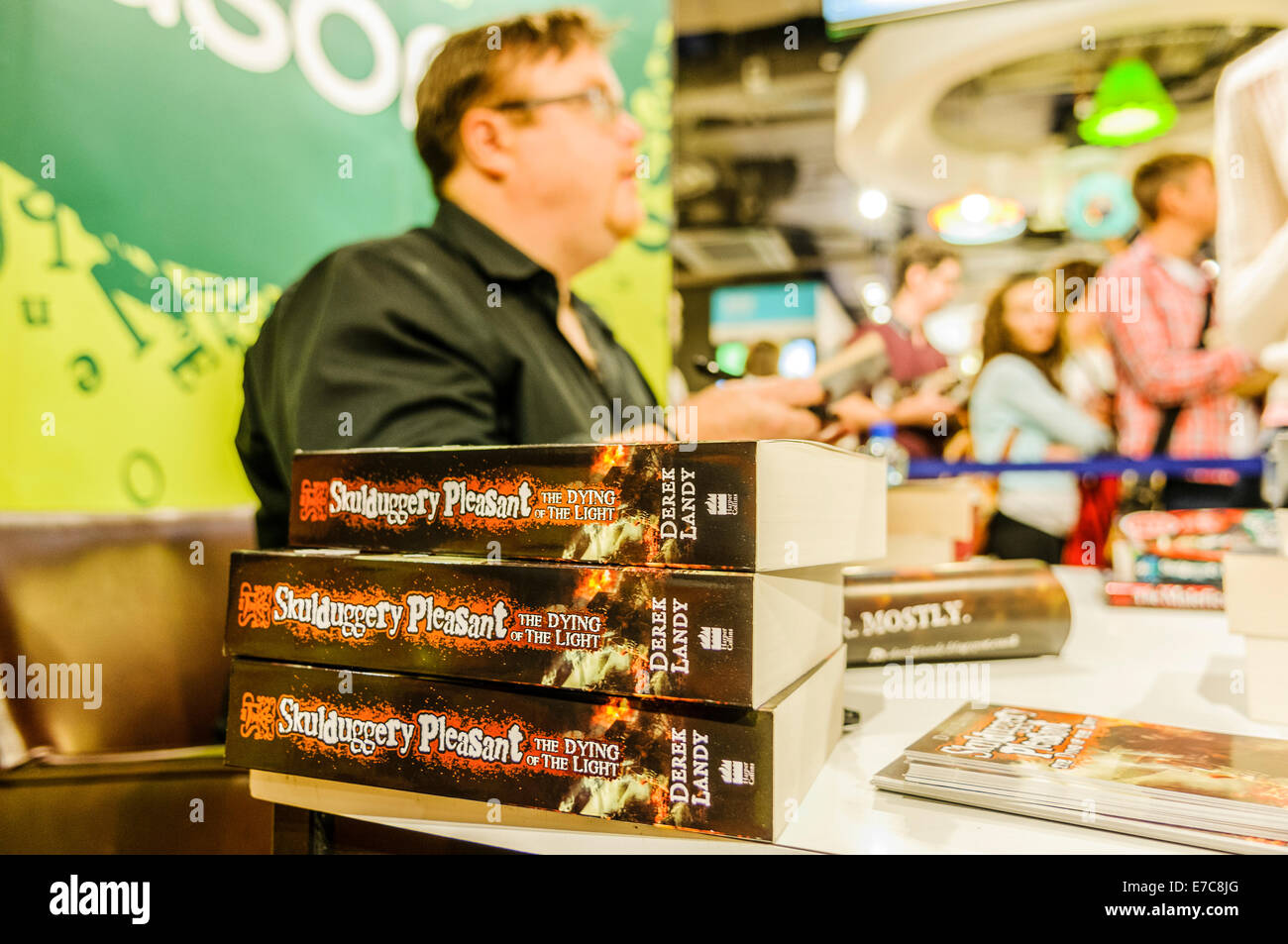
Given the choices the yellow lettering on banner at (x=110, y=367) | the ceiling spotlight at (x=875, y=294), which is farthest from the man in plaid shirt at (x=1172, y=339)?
the ceiling spotlight at (x=875, y=294)

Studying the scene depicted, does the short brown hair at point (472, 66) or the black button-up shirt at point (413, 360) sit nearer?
the black button-up shirt at point (413, 360)

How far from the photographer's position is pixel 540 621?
0.53 m

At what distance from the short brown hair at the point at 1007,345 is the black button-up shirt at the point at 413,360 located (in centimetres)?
219

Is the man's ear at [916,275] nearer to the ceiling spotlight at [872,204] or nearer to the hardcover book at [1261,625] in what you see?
the hardcover book at [1261,625]

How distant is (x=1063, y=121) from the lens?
4.70 metres

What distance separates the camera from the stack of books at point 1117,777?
466 mm

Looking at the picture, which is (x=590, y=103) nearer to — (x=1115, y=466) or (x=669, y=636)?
(x=669, y=636)

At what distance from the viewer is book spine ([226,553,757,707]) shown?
0.49 metres

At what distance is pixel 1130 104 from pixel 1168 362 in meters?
1.82

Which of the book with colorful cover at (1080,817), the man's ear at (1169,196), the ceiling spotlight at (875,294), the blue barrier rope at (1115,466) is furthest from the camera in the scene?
the ceiling spotlight at (875,294)

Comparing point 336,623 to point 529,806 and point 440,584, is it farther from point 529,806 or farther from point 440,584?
point 529,806

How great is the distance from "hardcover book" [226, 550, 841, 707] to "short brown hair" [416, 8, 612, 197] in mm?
914

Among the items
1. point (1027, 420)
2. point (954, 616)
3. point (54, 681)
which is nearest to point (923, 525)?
point (954, 616)

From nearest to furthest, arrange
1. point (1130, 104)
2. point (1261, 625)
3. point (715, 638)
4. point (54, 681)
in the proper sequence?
point (715, 638), point (1261, 625), point (54, 681), point (1130, 104)
